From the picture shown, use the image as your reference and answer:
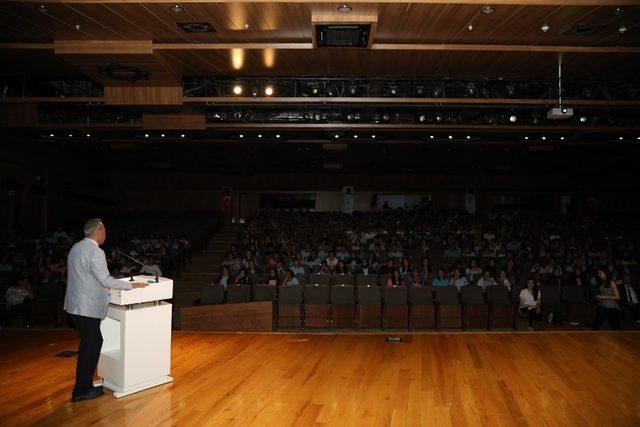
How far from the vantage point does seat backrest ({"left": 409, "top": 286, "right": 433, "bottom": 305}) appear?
732 centimetres

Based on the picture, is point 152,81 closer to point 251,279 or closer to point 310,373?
point 251,279

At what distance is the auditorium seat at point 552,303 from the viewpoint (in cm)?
773

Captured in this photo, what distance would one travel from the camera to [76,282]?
336cm

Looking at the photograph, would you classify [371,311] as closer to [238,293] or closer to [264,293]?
[264,293]

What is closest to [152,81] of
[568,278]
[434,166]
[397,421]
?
[397,421]

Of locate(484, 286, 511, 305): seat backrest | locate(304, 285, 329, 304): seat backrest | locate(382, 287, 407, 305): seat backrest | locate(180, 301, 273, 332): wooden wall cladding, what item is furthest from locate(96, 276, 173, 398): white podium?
locate(484, 286, 511, 305): seat backrest

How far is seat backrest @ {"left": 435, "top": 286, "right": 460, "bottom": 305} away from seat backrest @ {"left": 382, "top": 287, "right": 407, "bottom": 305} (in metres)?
0.54

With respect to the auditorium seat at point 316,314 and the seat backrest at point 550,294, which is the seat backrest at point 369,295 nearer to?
the auditorium seat at point 316,314

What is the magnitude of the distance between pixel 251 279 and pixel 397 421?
18.6ft

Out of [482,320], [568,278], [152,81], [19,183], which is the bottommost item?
[482,320]

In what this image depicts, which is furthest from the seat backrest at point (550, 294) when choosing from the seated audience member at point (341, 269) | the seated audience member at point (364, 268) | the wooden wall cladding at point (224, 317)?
the wooden wall cladding at point (224, 317)

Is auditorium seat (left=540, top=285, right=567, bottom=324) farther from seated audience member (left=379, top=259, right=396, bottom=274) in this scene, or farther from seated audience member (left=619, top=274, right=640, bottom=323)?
seated audience member (left=379, top=259, right=396, bottom=274)

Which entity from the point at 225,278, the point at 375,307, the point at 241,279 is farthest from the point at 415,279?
the point at 225,278

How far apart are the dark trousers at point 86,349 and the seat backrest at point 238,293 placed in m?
3.88
